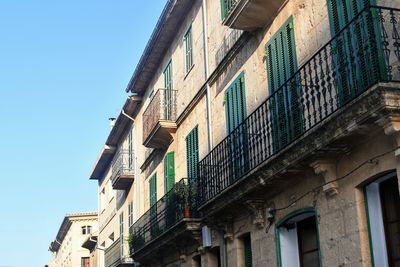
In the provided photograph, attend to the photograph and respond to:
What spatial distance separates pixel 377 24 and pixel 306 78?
1930 mm

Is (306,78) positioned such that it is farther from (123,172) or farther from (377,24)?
(123,172)

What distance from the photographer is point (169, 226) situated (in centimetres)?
1831

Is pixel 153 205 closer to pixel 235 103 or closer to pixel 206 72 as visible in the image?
pixel 206 72

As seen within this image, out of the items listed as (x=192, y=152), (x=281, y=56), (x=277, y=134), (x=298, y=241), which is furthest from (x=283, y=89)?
(x=192, y=152)

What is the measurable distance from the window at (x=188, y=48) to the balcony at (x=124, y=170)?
847cm

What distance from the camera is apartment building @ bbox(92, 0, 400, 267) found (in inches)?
356

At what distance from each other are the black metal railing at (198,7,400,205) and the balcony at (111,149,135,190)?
12.3 m

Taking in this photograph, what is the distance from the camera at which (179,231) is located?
16875 mm

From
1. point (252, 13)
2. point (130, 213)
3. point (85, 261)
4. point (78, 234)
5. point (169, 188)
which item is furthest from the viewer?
point (85, 261)

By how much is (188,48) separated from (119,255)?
1209cm

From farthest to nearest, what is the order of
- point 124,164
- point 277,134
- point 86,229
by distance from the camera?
point 86,229, point 124,164, point 277,134

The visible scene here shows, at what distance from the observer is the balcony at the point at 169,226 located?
54.1 feet

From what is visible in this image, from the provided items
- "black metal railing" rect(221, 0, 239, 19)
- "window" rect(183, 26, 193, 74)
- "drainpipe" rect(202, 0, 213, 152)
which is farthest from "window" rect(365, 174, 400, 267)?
"window" rect(183, 26, 193, 74)

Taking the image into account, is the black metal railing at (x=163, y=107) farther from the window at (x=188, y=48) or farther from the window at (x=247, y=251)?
the window at (x=247, y=251)
